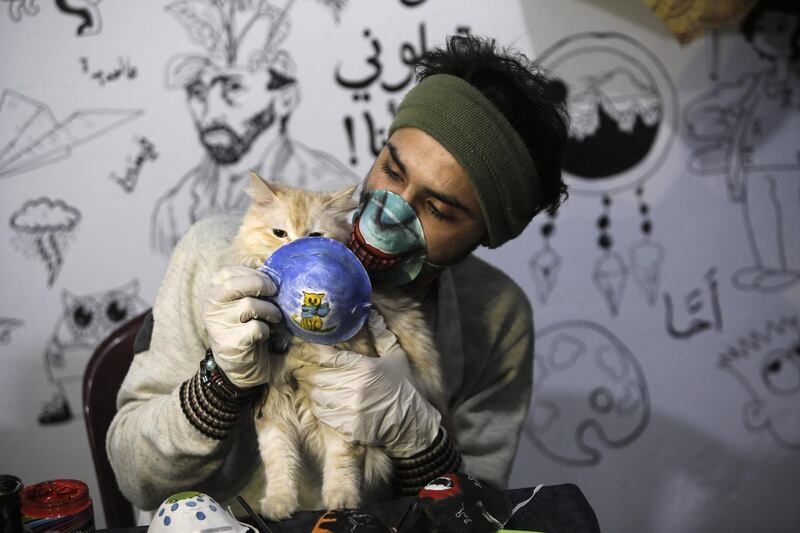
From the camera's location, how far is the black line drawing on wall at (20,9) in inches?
70.6

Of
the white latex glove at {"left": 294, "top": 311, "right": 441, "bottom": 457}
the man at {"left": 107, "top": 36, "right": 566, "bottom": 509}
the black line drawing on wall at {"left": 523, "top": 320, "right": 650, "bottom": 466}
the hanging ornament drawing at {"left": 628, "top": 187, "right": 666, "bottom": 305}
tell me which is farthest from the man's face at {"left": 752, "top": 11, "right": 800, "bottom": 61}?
the white latex glove at {"left": 294, "top": 311, "right": 441, "bottom": 457}

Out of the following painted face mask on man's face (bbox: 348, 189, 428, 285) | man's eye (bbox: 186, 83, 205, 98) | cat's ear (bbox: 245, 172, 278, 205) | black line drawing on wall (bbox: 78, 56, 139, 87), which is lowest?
painted face mask on man's face (bbox: 348, 189, 428, 285)

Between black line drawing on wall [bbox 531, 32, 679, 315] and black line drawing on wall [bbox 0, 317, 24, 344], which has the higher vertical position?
black line drawing on wall [bbox 531, 32, 679, 315]

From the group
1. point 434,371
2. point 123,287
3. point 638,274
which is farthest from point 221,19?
point 638,274

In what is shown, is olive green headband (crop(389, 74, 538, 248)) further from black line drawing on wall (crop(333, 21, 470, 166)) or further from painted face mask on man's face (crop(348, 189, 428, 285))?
black line drawing on wall (crop(333, 21, 470, 166))

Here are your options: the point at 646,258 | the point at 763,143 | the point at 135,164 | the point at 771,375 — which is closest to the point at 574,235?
the point at 646,258

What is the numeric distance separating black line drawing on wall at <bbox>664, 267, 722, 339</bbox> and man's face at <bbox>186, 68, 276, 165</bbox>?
1.34 metres

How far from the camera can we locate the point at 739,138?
2182 mm

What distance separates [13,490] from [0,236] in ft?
4.43

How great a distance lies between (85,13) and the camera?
71.7 inches

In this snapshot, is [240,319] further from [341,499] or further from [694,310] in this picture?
[694,310]

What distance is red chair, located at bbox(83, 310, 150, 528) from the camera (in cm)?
134

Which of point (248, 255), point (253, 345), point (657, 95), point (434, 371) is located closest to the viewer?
point (253, 345)

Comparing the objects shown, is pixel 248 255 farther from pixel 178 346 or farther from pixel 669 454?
pixel 669 454
